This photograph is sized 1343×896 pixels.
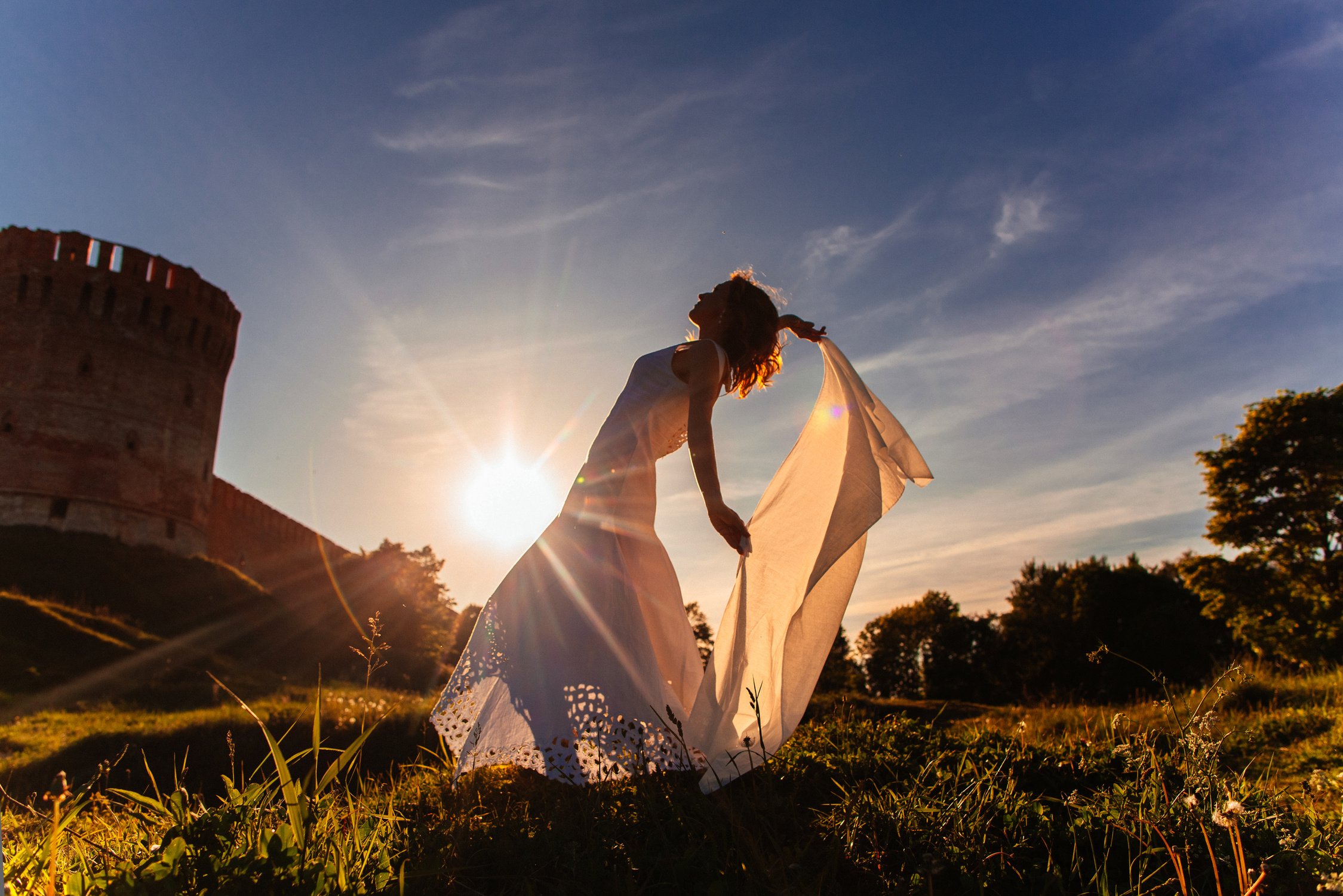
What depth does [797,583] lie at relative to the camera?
9.59 ft

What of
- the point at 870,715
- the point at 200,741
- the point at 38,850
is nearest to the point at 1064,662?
the point at 870,715

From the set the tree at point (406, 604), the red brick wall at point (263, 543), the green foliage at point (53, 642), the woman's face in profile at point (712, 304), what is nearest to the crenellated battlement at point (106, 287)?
the red brick wall at point (263, 543)

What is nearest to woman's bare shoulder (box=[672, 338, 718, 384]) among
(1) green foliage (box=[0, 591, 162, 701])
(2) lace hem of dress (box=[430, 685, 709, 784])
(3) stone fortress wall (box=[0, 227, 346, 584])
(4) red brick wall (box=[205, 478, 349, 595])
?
(2) lace hem of dress (box=[430, 685, 709, 784])

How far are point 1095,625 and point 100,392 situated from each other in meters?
31.6

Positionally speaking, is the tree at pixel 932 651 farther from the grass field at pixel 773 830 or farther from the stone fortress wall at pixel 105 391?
the stone fortress wall at pixel 105 391

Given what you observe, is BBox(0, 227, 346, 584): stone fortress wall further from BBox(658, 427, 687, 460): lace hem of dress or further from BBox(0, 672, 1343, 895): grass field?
BBox(658, 427, 687, 460): lace hem of dress

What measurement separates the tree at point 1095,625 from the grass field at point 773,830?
69.9 ft

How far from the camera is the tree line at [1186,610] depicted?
14312 millimetres

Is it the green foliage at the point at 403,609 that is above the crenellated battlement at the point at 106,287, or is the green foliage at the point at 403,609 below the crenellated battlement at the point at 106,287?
below

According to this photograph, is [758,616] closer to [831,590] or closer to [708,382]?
[831,590]

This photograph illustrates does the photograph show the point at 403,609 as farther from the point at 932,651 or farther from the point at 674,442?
the point at 674,442

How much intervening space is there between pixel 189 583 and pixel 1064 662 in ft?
84.6

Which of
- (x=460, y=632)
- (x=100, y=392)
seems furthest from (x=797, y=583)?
(x=100, y=392)

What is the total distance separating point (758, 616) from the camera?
2973mm
